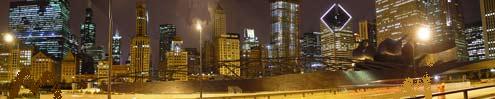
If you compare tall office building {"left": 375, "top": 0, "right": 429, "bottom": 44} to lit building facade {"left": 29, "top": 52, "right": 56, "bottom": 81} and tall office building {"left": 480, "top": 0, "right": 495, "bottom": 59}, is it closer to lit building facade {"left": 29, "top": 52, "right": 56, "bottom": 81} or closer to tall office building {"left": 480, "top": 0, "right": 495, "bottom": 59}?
tall office building {"left": 480, "top": 0, "right": 495, "bottom": 59}

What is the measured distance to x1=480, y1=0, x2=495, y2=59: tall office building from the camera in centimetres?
17218

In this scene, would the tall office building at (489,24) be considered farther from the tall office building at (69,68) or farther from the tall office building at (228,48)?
the tall office building at (69,68)

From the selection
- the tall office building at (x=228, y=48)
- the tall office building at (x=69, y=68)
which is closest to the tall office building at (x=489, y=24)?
the tall office building at (x=228, y=48)

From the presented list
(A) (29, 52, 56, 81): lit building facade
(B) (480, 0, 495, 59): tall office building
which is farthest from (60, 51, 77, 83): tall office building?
(B) (480, 0, 495, 59): tall office building

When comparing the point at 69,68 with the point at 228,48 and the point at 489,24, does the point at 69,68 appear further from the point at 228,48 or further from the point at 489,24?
the point at 489,24

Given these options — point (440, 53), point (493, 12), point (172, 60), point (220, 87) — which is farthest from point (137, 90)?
point (493, 12)

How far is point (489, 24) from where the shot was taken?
175 metres

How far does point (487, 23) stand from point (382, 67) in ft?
430

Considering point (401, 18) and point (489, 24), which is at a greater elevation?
point (401, 18)

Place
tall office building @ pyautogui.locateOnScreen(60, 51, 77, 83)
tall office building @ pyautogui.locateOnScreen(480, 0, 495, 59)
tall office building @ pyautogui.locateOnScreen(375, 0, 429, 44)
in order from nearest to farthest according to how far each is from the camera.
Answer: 1. tall office building @ pyautogui.locateOnScreen(480, 0, 495, 59)
2. tall office building @ pyautogui.locateOnScreen(60, 51, 77, 83)
3. tall office building @ pyautogui.locateOnScreen(375, 0, 429, 44)

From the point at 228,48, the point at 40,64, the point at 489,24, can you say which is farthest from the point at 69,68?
the point at 489,24

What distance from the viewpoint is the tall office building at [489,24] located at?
172175mm

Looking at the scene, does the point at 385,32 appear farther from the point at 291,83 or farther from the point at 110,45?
the point at 110,45

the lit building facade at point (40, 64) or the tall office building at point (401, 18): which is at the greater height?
the tall office building at point (401, 18)
